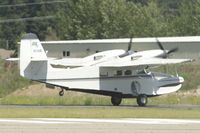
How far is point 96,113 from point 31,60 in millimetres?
8765

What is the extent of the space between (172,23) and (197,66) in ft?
132

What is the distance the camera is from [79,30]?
102 metres

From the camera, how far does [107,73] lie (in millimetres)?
48312

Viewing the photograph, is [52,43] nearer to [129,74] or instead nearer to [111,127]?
[129,74]

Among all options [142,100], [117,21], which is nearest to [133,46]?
[117,21]

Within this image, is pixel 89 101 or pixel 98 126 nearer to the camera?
pixel 98 126

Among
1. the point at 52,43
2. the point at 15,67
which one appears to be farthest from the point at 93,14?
the point at 15,67

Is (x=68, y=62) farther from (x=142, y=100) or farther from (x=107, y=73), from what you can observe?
(x=142, y=100)

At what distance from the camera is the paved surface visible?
94.3ft

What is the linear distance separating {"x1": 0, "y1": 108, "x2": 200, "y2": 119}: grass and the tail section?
487 centimetres

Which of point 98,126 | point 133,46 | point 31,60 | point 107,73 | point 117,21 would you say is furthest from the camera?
point 117,21

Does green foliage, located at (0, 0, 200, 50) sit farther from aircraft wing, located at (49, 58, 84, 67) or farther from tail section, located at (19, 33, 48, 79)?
tail section, located at (19, 33, 48, 79)

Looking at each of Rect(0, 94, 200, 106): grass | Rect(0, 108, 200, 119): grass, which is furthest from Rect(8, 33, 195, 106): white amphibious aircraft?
Rect(0, 108, 200, 119): grass

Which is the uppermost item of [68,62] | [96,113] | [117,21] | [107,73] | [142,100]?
[117,21]
